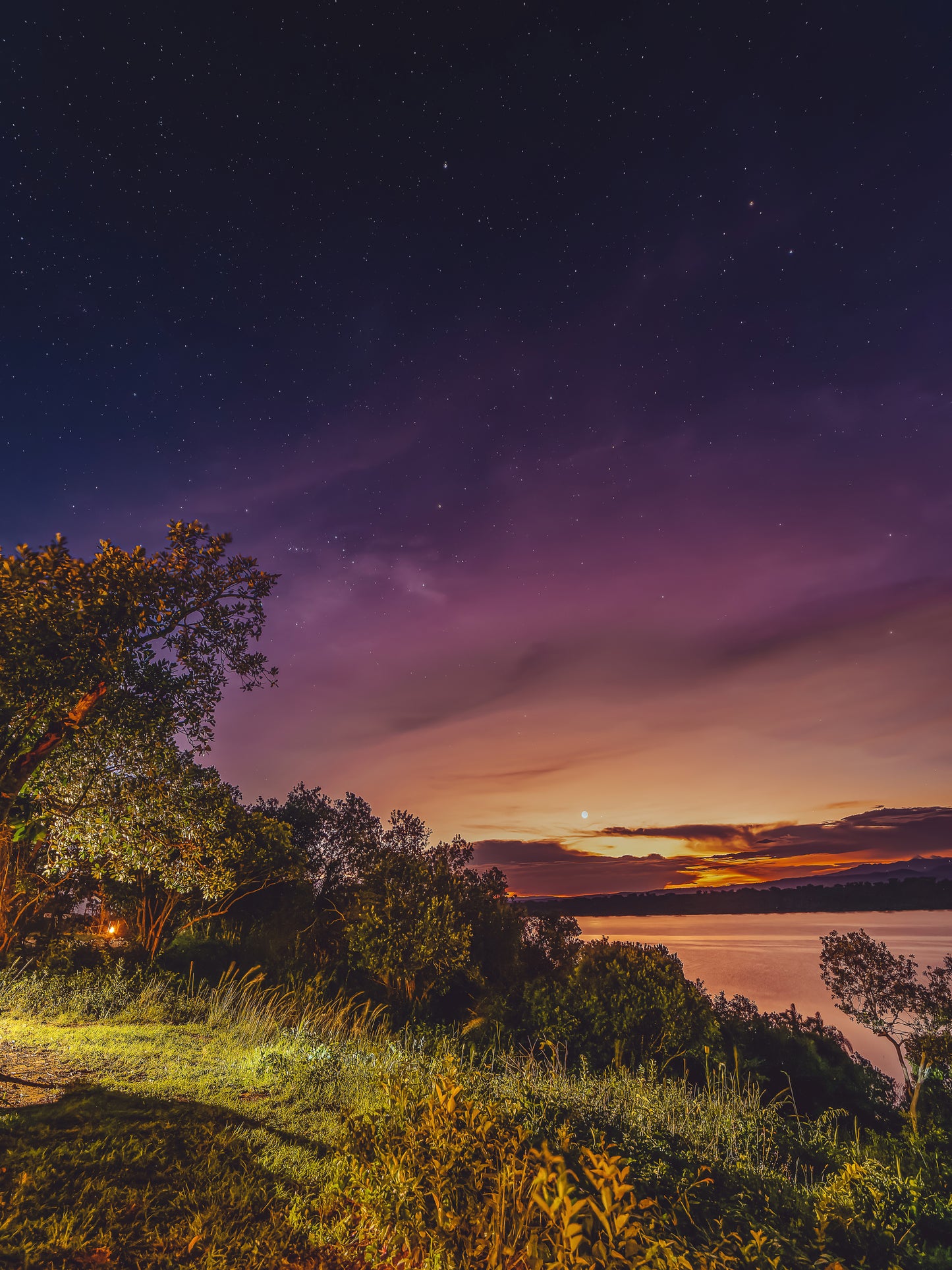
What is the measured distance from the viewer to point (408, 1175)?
3.44 m

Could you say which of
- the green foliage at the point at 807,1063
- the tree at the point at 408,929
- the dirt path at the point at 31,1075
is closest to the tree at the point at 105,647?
the dirt path at the point at 31,1075

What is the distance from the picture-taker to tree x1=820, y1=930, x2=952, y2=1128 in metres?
16.1

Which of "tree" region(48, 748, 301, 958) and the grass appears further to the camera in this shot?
"tree" region(48, 748, 301, 958)

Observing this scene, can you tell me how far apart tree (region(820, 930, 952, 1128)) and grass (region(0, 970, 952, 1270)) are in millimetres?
13449

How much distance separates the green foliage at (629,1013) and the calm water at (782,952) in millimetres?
3626

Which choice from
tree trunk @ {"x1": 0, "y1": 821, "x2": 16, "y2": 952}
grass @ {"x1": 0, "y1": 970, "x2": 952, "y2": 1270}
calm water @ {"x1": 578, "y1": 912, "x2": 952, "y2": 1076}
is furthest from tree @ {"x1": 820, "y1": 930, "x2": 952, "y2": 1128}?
tree trunk @ {"x1": 0, "y1": 821, "x2": 16, "y2": 952}

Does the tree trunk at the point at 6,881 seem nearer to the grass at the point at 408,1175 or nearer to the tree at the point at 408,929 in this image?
the grass at the point at 408,1175

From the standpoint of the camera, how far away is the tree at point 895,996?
635 inches

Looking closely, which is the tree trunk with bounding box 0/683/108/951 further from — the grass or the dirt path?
the grass

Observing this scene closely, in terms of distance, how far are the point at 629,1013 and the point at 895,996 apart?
26.7 ft

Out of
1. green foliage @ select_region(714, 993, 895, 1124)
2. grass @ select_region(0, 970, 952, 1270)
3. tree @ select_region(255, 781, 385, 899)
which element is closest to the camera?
Answer: grass @ select_region(0, 970, 952, 1270)

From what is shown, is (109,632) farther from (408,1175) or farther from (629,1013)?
(629,1013)

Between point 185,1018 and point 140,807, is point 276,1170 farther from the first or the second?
point 140,807

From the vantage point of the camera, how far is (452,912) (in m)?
18.8
